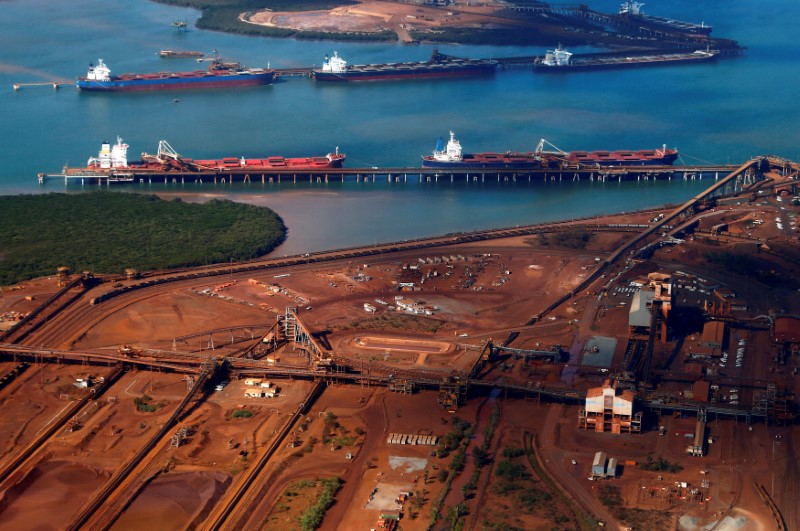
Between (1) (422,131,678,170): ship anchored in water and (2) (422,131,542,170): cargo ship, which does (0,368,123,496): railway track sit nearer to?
(2) (422,131,542,170): cargo ship

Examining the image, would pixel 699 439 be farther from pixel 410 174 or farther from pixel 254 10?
pixel 254 10

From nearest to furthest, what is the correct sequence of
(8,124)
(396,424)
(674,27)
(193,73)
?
(396,424)
(8,124)
(193,73)
(674,27)

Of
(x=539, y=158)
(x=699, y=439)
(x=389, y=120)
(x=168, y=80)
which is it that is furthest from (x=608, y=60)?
(x=699, y=439)

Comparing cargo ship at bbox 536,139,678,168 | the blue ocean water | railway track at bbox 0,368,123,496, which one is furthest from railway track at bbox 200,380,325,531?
cargo ship at bbox 536,139,678,168

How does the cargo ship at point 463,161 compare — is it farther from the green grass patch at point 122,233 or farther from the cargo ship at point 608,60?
the cargo ship at point 608,60

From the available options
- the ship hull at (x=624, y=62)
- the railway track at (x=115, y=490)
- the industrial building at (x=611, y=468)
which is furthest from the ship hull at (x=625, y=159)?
the railway track at (x=115, y=490)

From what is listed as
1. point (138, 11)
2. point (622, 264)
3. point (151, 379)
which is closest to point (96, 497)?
point (151, 379)

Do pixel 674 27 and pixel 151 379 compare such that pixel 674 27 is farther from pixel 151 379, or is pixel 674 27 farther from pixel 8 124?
pixel 151 379
